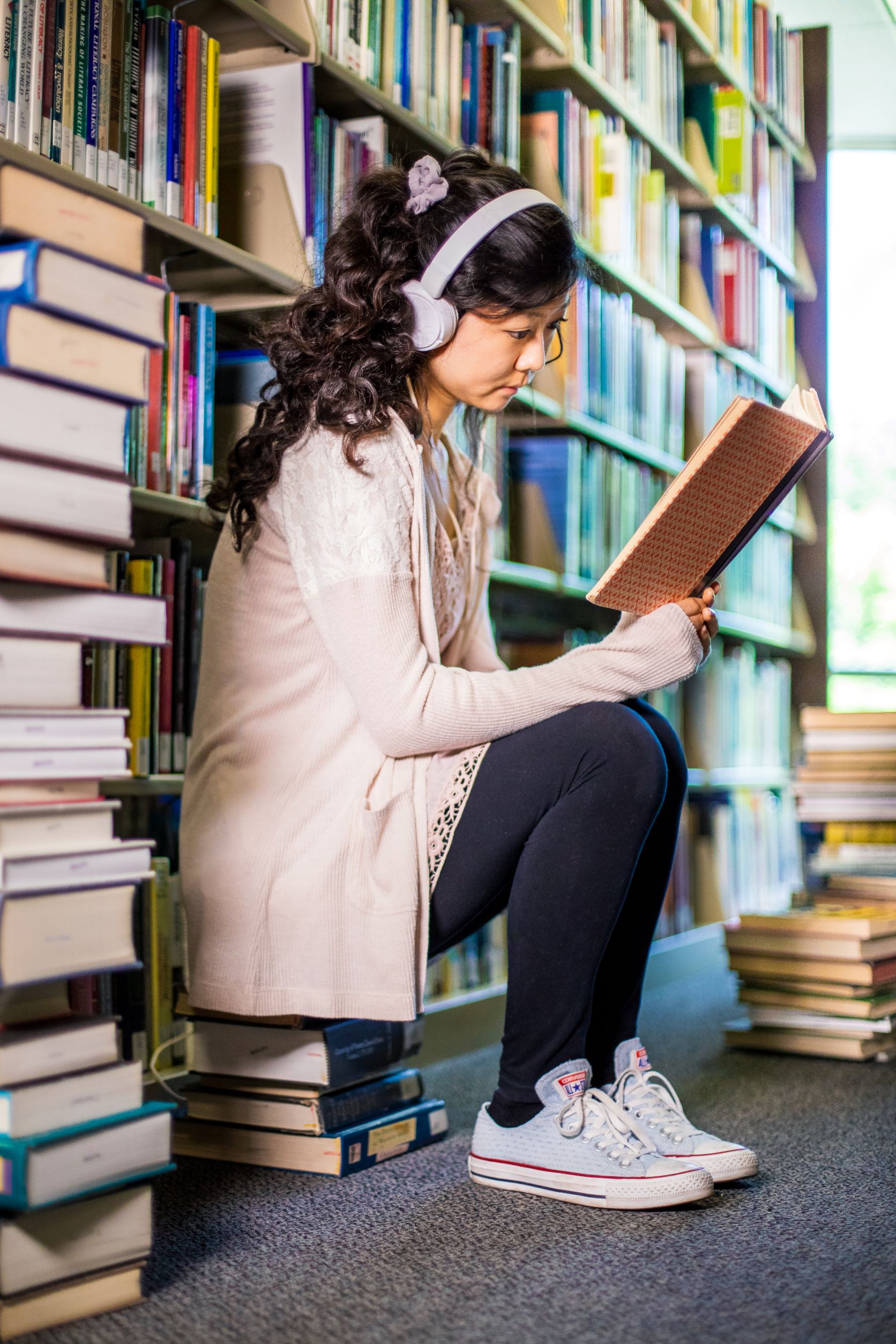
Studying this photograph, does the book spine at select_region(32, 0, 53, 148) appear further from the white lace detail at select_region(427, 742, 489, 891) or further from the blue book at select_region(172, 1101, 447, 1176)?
the blue book at select_region(172, 1101, 447, 1176)

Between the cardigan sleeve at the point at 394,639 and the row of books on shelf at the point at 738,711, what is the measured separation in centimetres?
169

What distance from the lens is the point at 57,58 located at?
1.33 m

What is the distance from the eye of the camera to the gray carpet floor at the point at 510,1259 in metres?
0.95

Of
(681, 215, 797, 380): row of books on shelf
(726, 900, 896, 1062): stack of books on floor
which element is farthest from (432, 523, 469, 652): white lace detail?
(681, 215, 797, 380): row of books on shelf

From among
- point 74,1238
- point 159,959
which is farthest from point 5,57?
point 74,1238

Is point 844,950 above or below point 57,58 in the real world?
below

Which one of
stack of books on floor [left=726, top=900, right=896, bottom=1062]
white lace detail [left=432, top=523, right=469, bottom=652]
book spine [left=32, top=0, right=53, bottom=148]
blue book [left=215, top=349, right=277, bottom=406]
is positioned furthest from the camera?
stack of books on floor [left=726, top=900, right=896, bottom=1062]

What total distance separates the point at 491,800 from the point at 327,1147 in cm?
41

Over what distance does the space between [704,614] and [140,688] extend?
0.63 metres

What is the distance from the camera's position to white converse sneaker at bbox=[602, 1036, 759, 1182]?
1.27 meters

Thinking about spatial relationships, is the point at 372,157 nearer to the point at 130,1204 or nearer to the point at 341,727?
the point at 341,727

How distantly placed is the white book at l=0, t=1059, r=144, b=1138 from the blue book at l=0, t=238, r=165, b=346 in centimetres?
55

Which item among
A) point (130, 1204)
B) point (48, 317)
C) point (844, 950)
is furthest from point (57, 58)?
point (844, 950)

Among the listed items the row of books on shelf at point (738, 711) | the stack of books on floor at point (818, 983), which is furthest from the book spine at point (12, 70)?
the row of books on shelf at point (738, 711)
